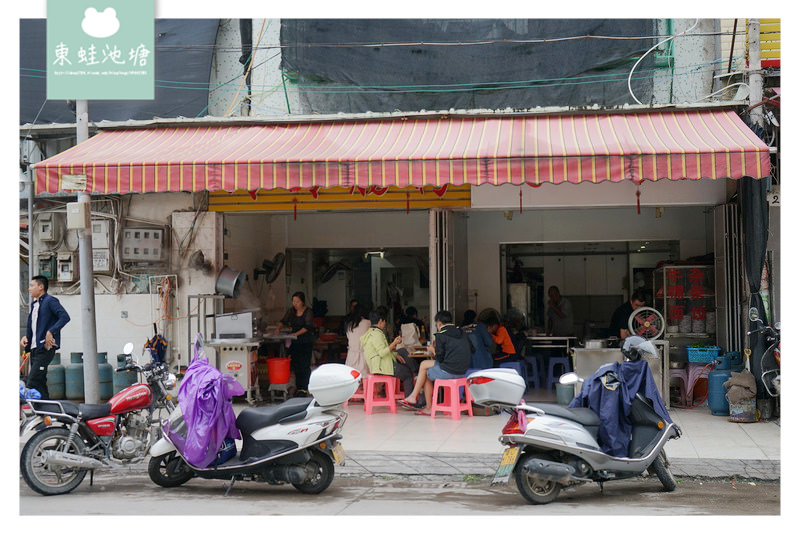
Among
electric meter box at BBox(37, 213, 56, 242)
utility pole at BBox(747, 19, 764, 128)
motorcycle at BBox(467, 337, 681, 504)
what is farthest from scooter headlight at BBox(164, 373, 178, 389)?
utility pole at BBox(747, 19, 764, 128)

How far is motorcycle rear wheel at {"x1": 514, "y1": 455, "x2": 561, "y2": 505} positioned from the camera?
20.6ft

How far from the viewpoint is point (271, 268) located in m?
14.0

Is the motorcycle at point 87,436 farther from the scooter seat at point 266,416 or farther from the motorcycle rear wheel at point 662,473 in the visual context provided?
the motorcycle rear wheel at point 662,473

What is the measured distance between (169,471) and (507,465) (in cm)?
287

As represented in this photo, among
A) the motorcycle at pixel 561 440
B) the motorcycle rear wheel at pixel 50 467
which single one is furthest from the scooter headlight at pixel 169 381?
the motorcycle at pixel 561 440

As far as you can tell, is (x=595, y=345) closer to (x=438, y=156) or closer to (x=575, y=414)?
(x=438, y=156)

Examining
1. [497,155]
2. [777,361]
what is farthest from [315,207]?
[777,361]

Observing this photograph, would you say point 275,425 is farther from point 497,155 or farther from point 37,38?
point 37,38

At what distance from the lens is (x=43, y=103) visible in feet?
37.8

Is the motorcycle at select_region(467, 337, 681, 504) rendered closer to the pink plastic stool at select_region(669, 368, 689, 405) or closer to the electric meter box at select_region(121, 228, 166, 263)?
the pink plastic stool at select_region(669, 368, 689, 405)

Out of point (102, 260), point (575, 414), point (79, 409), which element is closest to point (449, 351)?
point (575, 414)

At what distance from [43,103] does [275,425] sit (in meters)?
7.11

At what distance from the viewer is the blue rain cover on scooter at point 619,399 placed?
657 centimetres

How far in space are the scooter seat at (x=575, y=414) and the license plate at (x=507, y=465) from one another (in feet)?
1.36
